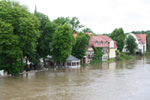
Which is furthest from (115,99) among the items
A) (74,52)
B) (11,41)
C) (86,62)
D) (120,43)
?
(120,43)

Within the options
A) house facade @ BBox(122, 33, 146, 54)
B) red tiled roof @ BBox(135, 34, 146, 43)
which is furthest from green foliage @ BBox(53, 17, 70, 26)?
red tiled roof @ BBox(135, 34, 146, 43)

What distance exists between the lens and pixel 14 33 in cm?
2650

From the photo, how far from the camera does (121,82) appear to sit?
23.1 m

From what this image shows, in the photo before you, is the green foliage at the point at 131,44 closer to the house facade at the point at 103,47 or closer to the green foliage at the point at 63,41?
the house facade at the point at 103,47

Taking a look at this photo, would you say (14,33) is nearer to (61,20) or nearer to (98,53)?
(98,53)

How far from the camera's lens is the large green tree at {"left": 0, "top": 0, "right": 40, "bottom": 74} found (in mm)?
24594

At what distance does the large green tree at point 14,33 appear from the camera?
24.6 metres

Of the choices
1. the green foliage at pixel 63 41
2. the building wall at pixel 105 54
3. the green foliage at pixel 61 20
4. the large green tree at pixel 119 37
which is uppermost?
the green foliage at pixel 61 20

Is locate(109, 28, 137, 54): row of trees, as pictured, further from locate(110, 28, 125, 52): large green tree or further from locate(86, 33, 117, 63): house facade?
locate(86, 33, 117, 63): house facade

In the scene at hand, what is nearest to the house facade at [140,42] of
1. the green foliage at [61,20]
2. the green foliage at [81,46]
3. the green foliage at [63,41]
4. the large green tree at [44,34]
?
the green foliage at [61,20]

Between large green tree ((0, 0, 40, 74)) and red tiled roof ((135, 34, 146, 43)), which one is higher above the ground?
red tiled roof ((135, 34, 146, 43))

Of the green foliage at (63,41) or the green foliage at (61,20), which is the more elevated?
the green foliage at (61,20)

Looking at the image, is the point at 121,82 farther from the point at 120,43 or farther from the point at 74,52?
the point at 120,43

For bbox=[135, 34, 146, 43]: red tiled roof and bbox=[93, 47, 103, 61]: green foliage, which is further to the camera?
bbox=[135, 34, 146, 43]: red tiled roof
